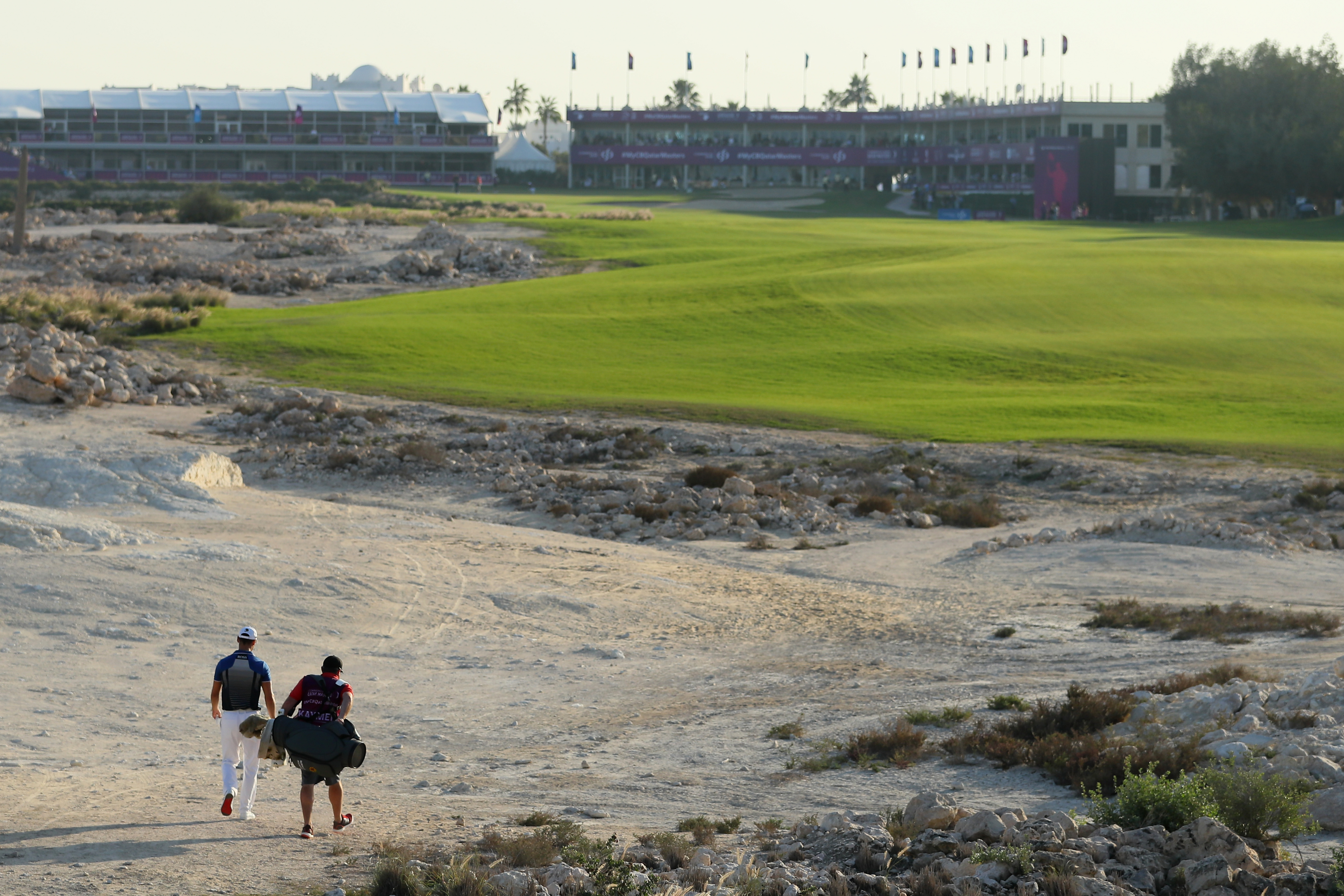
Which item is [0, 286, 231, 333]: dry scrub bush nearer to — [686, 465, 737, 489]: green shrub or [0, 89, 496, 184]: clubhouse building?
[686, 465, 737, 489]: green shrub

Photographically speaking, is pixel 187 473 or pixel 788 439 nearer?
pixel 187 473

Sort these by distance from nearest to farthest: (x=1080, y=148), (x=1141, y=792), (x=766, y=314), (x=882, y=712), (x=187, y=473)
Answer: (x=1141, y=792), (x=882, y=712), (x=187, y=473), (x=766, y=314), (x=1080, y=148)

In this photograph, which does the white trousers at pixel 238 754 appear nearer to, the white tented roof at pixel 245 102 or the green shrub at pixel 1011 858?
the green shrub at pixel 1011 858

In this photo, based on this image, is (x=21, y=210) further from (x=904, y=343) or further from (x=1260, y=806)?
(x=1260, y=806)

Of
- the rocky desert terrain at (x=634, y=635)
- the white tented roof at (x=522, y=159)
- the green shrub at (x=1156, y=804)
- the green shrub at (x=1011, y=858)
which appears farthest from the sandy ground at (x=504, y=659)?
the white tented roof at (x=522, y=159)

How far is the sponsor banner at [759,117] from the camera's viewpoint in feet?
472

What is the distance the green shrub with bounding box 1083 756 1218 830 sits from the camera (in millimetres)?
9477

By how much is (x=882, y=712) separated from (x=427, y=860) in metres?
5.79

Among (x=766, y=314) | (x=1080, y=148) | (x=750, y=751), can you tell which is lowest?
(x=750, y=751)

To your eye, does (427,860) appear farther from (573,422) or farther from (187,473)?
(573,422)

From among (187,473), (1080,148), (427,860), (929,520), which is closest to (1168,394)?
(929,520)

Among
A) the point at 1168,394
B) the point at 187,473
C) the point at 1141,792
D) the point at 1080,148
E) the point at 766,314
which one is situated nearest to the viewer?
the point at 1141,792

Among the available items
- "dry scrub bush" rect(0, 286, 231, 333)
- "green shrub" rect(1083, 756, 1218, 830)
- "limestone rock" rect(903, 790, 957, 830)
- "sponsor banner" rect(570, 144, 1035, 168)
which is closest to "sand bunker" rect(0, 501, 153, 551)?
"limestone rock" rect(903, 790, 957, 830)

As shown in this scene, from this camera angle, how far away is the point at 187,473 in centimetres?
2242
